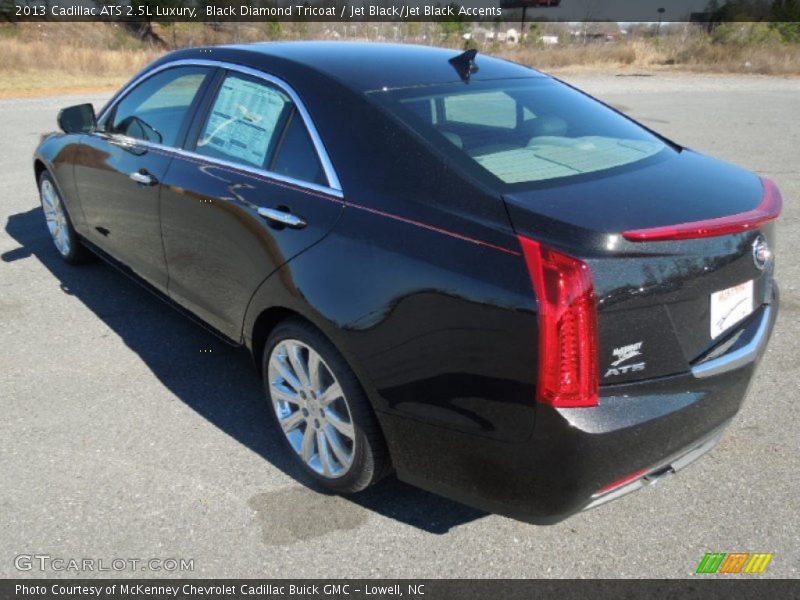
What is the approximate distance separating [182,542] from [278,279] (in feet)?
3.37

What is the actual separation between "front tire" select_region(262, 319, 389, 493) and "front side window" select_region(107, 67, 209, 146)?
55.7 inches

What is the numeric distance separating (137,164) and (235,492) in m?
1.96

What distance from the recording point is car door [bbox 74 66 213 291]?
374cm

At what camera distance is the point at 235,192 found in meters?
3.10

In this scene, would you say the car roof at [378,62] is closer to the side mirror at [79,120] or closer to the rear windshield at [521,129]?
the rear windshield at [521,129]

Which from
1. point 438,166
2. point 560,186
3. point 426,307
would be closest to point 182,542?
point 426,307

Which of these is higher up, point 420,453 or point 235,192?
point 235,192

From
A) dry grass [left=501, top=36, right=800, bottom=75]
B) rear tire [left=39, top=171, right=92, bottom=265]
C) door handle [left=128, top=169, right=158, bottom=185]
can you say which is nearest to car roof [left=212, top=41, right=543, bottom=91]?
door handle [left=128, top=169, right=158, bottom=185]

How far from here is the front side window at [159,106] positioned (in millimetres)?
3699

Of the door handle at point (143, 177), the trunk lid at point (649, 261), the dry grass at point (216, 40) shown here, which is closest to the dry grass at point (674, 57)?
the dry grass at point (216, 40)

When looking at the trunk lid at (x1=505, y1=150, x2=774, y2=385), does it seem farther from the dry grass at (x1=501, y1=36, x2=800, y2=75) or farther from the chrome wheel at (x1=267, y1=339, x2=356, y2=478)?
the dry grass at (x1=501, y1=36, x2=800, y2=75)

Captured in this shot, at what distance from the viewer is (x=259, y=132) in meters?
3.14

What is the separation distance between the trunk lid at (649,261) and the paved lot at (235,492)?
784 mm

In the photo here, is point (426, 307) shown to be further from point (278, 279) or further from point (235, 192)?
point (235, 192)
